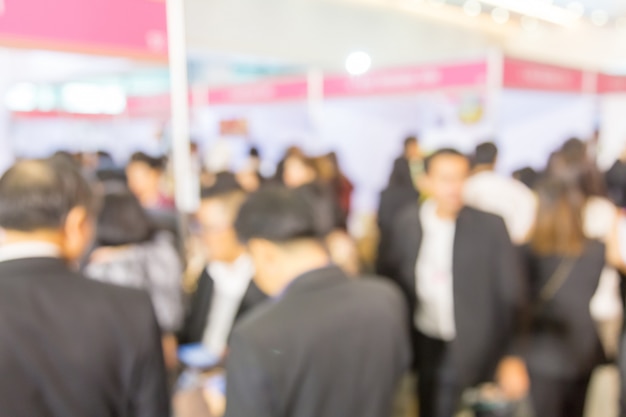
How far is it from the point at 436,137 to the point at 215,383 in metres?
4.17

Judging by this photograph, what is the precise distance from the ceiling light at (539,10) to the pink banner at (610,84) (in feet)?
10.1

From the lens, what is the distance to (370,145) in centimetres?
711

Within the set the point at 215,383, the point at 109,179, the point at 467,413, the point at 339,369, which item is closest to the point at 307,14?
the point at 109,179

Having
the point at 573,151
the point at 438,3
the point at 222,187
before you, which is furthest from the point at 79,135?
the point at 438,3

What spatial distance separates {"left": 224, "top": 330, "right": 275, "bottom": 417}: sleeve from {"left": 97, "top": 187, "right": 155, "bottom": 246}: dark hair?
101 centimetres

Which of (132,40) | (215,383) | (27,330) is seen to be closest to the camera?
(27,330)

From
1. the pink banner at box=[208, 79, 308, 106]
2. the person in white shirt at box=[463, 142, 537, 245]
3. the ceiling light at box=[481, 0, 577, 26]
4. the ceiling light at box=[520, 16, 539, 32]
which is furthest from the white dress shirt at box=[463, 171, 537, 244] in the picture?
the ceiling light at box=[520, 16, 539, 32]

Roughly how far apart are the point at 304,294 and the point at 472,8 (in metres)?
10.2

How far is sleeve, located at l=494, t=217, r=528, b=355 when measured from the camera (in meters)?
2.34

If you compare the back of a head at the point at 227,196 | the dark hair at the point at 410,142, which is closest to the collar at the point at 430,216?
the back of a head at the point at 227,196

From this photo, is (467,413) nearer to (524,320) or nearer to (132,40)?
(524,320)

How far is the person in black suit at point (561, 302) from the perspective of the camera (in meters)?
2.32

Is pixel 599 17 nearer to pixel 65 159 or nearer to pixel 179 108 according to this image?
pixel 179 108

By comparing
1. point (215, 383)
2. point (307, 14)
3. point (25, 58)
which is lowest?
point (215, 383)
